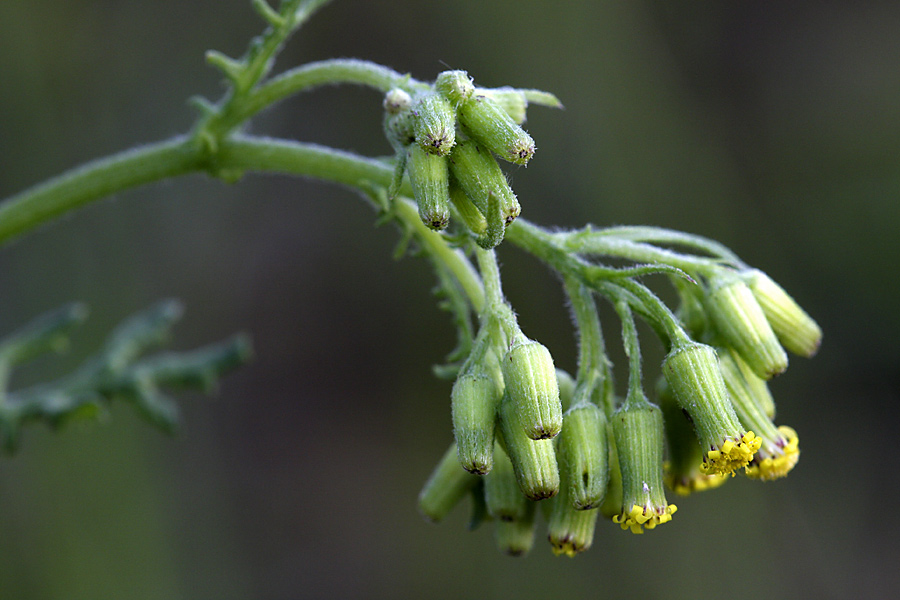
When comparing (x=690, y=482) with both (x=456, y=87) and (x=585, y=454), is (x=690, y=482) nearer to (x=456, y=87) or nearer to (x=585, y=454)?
(x=585, y=454)

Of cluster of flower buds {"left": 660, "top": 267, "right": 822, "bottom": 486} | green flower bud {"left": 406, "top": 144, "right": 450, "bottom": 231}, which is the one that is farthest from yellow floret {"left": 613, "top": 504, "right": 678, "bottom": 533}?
green flower bud {"left": 406, "top": 144, "right": 450, "bottom": 231}

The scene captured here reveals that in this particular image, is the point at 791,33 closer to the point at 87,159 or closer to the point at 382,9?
the point at 382,9

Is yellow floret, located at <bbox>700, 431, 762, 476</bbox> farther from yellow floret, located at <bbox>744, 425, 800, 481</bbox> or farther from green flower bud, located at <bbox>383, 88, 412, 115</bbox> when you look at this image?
green flower bud, located at <bbox>383, 88, 412, 115</bbox>

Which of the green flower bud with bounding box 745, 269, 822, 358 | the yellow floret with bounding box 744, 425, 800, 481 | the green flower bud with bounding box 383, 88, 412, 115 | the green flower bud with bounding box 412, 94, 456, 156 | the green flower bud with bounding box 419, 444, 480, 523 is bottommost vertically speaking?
the yellow floret with bounding box 744, 425, 800, 481

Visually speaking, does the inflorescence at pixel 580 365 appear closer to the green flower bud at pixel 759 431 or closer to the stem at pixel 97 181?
the green flower bud at pixel 759 431

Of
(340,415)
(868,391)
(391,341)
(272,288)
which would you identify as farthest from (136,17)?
(868,391)

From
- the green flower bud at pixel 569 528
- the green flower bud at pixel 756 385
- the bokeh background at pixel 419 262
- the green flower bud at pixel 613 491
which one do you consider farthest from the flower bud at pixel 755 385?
the bokeh background at pixel 419 262
